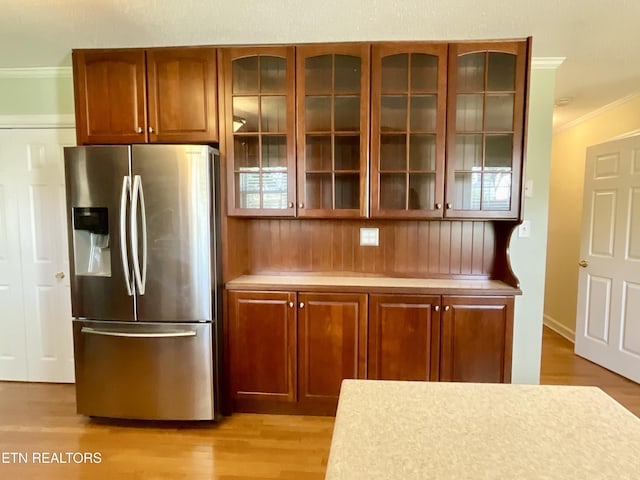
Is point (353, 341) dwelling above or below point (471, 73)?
below

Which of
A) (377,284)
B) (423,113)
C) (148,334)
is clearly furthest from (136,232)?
(423,113)

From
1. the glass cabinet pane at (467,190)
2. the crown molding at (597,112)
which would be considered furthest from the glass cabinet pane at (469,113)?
the crown molding at (597,112)

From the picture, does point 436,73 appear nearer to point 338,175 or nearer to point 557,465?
point 338,175

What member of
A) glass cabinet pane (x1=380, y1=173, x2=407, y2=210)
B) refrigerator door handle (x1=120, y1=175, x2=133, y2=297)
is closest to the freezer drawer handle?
refrigerator door handle (x1=120, y1=175, x2=133, y2=297)

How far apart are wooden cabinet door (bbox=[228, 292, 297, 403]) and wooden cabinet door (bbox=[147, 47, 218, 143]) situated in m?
1.05

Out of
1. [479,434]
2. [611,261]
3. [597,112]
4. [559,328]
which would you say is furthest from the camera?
[559,328]

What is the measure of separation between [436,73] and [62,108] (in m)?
2.62

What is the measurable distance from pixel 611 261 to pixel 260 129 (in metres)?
3.11

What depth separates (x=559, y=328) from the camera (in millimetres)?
4164

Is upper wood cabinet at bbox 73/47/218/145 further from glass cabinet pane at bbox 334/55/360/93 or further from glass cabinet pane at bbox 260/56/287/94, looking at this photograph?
glass cabinet pane at bbox 334/55/360/93

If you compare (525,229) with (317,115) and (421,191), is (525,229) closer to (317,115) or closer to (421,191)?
(421,191)

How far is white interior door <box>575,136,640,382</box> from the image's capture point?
9.87 ft

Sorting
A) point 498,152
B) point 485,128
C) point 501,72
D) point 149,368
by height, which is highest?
point 501,72

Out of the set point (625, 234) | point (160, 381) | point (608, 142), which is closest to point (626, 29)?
point (608, 142)
